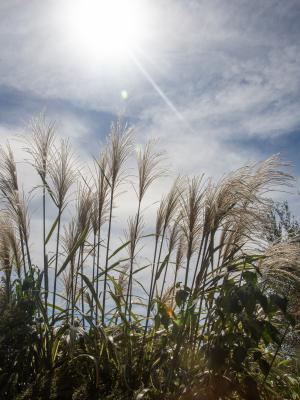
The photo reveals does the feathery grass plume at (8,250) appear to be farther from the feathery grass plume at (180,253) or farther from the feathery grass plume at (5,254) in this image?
the feathery grass plume at (180,253)

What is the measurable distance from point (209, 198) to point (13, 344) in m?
1.68

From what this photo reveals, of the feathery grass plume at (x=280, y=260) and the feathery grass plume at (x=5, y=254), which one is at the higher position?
the feathery grass plume at (x=5, y=254)

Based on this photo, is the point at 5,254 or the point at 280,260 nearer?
the point at 280,260

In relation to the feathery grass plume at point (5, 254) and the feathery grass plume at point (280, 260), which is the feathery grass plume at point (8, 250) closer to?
the feathery grass plume at point (5, 254)

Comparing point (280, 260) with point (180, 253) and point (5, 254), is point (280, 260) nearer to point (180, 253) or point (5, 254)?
point (180, 253)

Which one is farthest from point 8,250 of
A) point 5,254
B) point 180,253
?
point 180,253

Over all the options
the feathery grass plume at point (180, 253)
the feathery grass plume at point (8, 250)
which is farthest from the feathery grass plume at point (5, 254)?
the feathery grass plume at point (180, 253)

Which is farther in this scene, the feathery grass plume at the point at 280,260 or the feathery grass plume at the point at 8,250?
the feathery grass plume at the point at 8,250

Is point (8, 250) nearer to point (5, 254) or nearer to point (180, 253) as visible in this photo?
point (5, 254)

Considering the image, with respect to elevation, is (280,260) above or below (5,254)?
below

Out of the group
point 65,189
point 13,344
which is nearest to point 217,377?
point 13,344

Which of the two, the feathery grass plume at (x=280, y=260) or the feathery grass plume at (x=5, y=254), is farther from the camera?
the feathery grass plume at (x=5, y=254)

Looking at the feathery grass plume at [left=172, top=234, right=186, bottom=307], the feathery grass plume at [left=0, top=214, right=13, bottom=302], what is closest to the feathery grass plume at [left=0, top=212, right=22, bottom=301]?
the feathery grass plume at [left=0, top=214, right=13, bottom=302]

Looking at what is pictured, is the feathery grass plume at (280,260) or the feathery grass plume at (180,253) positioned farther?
the feathery grass plume at (180,253)
